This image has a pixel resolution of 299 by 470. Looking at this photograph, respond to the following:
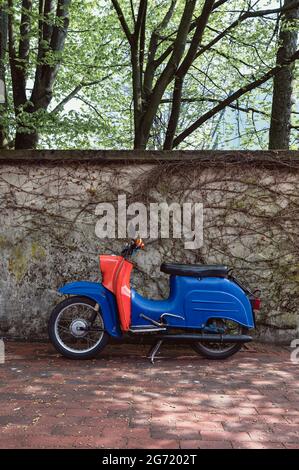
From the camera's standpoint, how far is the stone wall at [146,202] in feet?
18.6

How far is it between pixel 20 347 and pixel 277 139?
221 inches

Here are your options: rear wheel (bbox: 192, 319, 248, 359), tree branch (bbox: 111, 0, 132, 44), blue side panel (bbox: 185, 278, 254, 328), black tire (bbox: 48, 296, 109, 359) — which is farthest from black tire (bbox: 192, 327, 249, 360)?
tree branch (bbox: 111, 0, 132, 44)

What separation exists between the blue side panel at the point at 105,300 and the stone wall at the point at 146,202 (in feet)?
2.71

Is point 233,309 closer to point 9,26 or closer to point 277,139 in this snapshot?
point 277,139

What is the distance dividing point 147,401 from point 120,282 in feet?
4.58

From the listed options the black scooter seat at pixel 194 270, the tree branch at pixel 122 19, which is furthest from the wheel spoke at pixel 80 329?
the tree branch at pixel 122 19

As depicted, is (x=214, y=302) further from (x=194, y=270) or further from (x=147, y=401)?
(x=147, y=401)

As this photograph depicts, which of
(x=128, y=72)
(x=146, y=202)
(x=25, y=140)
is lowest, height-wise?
(x=146, y=202)

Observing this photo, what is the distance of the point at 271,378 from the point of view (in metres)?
4.38

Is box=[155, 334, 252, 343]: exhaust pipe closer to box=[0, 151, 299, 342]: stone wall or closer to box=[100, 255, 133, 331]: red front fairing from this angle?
box=[100, 255, 133, 331]: red front fairing

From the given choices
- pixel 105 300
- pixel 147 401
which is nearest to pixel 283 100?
pixel 105 300

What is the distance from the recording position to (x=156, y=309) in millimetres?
4914

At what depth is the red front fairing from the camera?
4.82 metres
